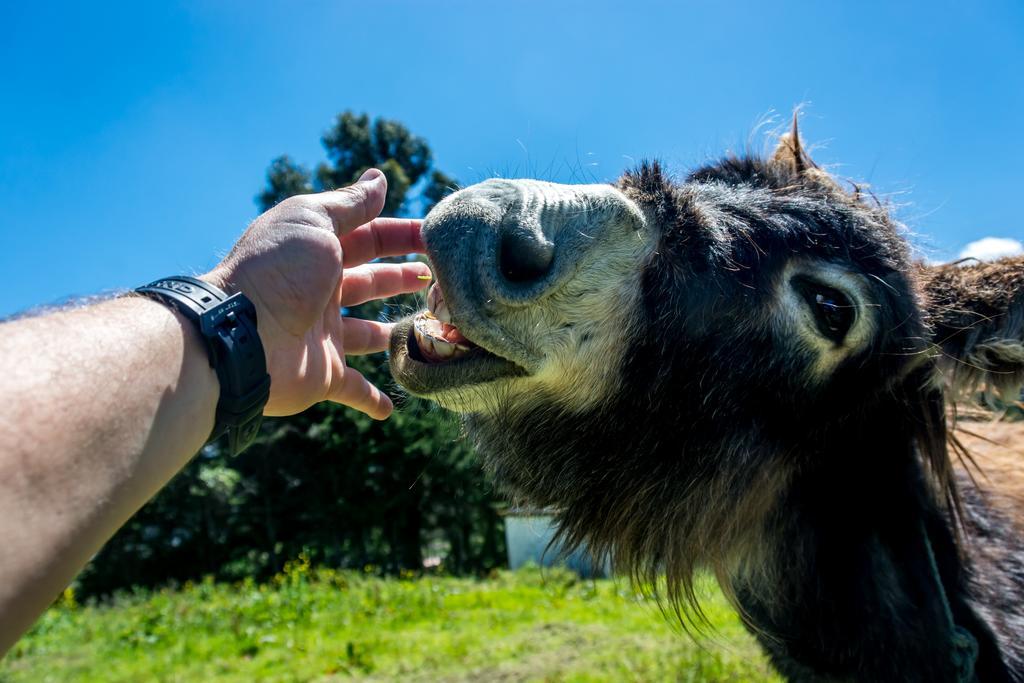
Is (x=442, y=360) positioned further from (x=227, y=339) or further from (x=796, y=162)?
(x=796, y=162)

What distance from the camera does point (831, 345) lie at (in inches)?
85.8

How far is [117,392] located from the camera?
3.86 ft

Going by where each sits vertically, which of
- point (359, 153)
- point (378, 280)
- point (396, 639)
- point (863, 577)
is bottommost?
point (396, 639)

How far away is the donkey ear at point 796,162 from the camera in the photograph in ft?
8.56

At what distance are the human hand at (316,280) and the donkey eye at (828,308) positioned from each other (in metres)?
1.24

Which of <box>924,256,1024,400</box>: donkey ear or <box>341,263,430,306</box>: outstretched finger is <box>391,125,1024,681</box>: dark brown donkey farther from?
<box>341,263,430,306</box>: outstretched finger

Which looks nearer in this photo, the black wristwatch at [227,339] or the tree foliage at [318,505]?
the black wristwatch at [227,339]

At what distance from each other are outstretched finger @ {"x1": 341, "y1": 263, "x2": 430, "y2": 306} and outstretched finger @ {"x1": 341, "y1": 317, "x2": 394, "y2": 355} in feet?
0.25

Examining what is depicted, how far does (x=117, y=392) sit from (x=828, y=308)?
1978 millimetres

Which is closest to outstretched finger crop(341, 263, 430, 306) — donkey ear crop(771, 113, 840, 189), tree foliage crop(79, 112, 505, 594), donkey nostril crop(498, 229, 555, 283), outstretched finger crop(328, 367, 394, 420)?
outstretched finger crop(328, 367, 394, 420)

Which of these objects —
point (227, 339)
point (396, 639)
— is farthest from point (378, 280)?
point (396, 639)

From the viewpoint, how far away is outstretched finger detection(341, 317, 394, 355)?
2404 mm

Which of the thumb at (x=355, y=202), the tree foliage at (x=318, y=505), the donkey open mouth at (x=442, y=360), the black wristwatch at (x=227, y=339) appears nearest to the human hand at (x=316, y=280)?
the thumb at (x=355, y=202)

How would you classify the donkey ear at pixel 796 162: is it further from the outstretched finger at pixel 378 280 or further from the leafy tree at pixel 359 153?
the leafy tree at pixel 359 153
